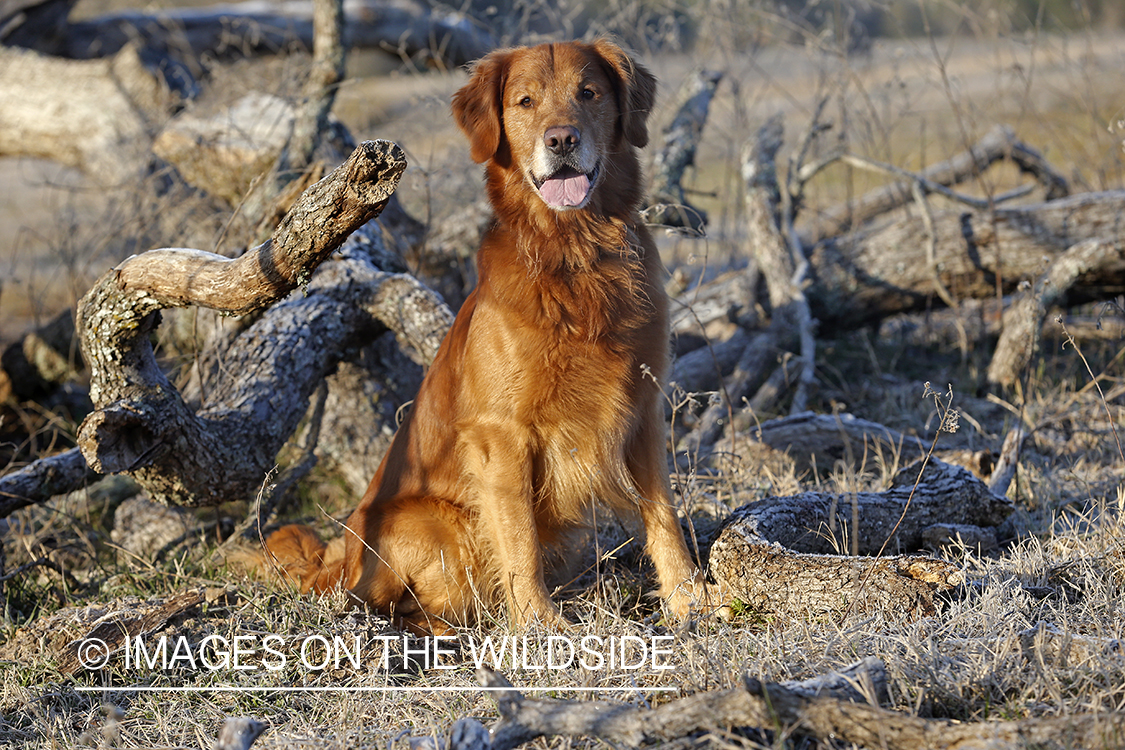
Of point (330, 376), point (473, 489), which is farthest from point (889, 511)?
point (330, 376)

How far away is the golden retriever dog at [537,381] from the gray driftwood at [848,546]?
32 cm

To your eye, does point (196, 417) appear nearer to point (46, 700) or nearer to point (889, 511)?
point (46, 700)

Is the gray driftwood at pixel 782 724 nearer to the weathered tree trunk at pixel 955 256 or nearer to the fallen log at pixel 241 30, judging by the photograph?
the weathered tree trunk at pixel 955 256

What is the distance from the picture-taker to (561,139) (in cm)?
306

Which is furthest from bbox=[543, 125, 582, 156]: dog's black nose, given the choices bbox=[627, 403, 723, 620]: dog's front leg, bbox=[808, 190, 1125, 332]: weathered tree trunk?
bbox=[808, 190, 1125, 332]: weathered tree trunk

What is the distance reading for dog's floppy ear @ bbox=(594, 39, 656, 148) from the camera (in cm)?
338

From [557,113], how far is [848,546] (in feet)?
6.34

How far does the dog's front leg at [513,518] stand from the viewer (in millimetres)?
3160

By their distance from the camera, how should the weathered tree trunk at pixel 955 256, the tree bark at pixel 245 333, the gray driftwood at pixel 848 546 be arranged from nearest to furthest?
the tree bark at pixel 245 333 < the gray driftwood at pixel 848 546 < the weathered tree trunk at pixel 955 256

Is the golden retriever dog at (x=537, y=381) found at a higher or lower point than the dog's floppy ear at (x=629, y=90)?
lower

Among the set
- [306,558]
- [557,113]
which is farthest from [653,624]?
[557,113]

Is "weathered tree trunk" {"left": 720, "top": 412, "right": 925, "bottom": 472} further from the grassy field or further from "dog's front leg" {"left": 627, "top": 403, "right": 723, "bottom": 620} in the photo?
"dog's front leg" {"left": 627, "top": 403, "right": 723, "bottom": 620}
